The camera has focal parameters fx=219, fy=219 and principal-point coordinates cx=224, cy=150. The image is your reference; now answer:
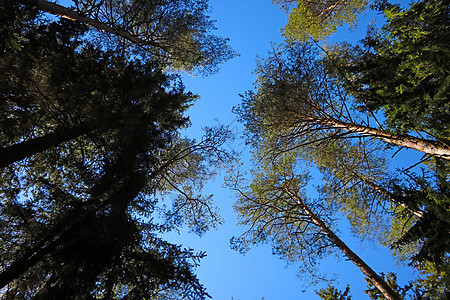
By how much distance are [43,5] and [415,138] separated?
1052cm

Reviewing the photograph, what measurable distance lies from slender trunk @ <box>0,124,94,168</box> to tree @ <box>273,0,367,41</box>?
358 inches

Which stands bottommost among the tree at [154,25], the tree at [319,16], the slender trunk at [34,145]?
the slender trunk at [34,145]

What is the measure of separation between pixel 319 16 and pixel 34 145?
12301mm

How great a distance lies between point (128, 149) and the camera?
5.38 m

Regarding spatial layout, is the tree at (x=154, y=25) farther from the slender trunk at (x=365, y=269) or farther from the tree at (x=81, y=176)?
the slender trunk at (x=365, y=269)

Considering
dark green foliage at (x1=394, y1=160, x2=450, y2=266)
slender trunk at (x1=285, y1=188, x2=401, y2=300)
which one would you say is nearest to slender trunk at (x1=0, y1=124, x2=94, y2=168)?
dark green foliage at (x1=394, y1=160, x2=450, y2=266)

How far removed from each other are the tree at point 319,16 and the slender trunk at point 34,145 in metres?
9.11

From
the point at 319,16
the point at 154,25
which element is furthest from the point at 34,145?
the point at 319,16

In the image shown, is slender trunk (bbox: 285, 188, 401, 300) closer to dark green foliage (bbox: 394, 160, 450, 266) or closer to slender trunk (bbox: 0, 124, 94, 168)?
dark green foliage (bbox: 394, 160, 450, 266)

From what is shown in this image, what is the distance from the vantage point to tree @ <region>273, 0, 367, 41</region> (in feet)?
33.2

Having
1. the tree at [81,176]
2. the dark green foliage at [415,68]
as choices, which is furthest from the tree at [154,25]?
the dark green foliage at [415,68]

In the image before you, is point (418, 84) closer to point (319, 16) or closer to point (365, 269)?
point (365, 269)

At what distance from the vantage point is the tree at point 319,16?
1011 cm

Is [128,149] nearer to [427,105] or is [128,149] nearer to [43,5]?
[43,5]
